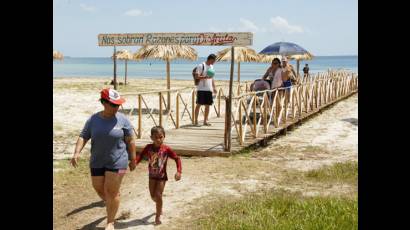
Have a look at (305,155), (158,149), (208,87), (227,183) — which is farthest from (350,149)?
(158,149)

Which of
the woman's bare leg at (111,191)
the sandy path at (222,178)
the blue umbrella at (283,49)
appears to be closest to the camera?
the woman's bare leg at (111,191)

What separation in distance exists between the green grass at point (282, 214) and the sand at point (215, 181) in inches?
15.5

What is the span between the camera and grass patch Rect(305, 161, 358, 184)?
7190 millimetres

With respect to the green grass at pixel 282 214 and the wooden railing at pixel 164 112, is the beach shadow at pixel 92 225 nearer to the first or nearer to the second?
the green grass at pixel 282 214

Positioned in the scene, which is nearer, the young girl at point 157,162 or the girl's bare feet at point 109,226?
the girl's bare feet at point 109,226

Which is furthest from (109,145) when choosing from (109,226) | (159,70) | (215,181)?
(159,70)

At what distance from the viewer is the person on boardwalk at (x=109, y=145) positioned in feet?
15.4

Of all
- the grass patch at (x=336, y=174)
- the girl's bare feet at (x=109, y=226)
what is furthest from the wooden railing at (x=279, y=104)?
the girl's bare feet at (x=109, y=226)

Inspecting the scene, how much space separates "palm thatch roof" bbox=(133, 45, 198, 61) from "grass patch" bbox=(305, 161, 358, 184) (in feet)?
31.3

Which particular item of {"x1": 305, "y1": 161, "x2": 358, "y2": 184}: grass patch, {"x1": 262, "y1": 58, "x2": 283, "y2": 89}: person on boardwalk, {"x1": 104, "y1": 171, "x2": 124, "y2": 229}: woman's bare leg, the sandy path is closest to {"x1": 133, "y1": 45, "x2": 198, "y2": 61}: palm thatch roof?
{"x1": 262, "y1": 58, "x2": 283, "y2": 89}: person on boardwalk

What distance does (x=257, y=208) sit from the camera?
18.0ft

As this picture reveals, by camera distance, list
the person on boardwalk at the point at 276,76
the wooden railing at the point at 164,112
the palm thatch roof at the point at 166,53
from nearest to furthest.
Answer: the wooden railing at the point at 164,112, the person on boardwalk at the point at 276,76, the palm thatch roof at the point at 166,53
